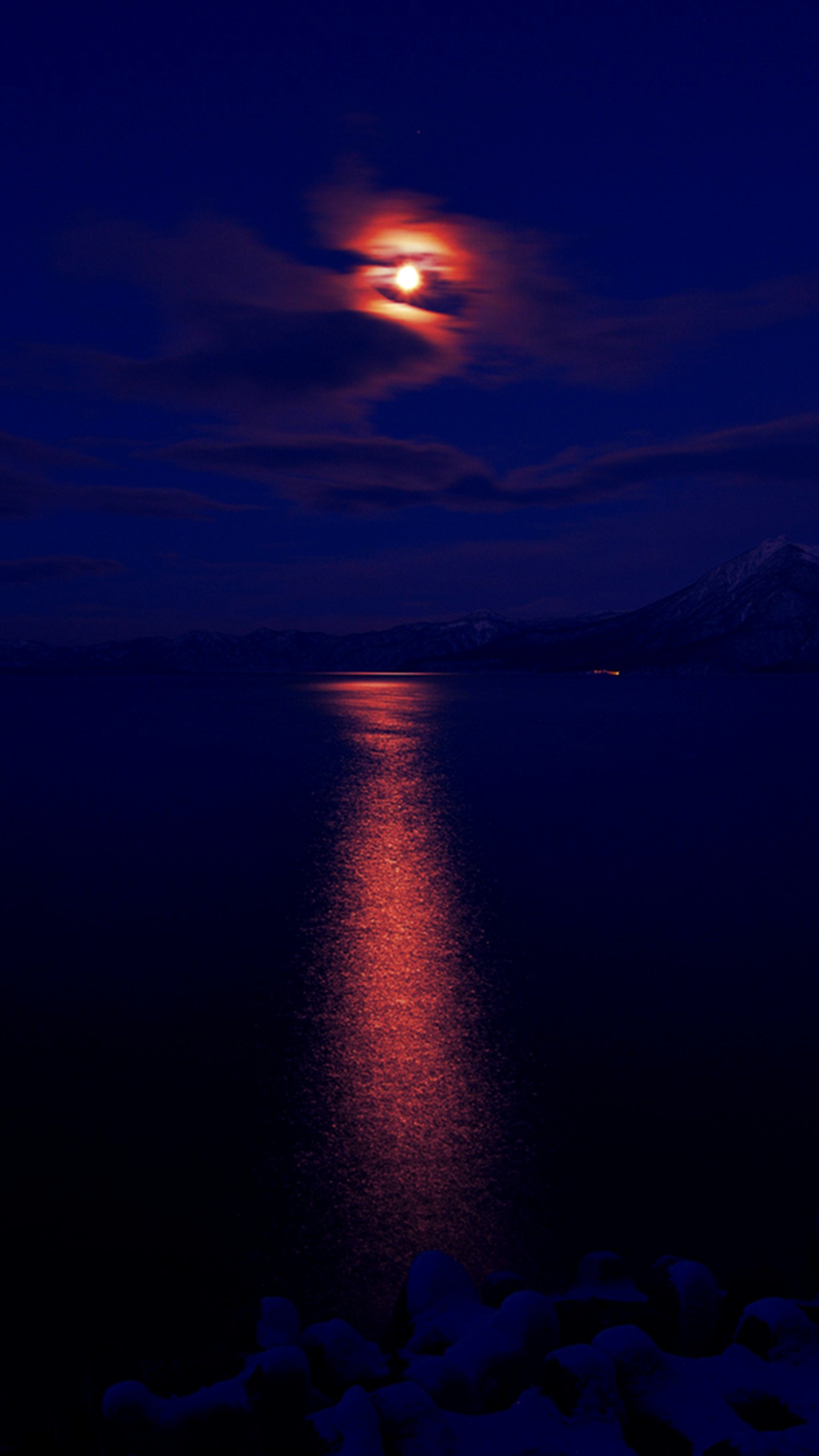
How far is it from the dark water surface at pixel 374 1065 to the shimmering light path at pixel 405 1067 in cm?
5

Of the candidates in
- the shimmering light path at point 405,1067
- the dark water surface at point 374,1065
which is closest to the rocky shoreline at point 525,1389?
the dark water surface at point 374,1065

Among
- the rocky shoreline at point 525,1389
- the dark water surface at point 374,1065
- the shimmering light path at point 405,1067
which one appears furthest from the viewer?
the shimmering light path at point 405,1067

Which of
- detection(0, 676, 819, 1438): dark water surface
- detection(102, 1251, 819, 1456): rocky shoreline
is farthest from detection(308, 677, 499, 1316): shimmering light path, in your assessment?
detection(102, 1251, 819, 1456): rocky shoreline

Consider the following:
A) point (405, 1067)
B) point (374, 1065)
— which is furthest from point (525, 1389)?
point (374, 1065)

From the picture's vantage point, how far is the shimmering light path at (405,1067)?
29.1 ft

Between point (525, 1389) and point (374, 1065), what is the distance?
6.27m

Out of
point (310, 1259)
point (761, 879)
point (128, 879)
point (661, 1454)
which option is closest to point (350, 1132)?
point (310, 1259)

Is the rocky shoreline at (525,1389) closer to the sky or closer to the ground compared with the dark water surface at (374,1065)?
closer to the sky

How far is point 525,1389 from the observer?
585 centimetres

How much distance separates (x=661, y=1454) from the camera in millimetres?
5453

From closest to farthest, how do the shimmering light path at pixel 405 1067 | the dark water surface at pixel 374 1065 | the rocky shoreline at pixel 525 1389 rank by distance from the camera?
1. the rocky shoreline at pixel 525 1389
2. the dark water surface at pixel 374 1065
3. the shimmering light path at pixel 405 1067

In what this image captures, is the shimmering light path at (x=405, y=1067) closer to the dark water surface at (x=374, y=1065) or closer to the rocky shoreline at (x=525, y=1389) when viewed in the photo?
the dark water surface at (x=374, y=1065)

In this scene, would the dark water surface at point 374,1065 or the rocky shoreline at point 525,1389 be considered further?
the dark water surface at point 374,1065

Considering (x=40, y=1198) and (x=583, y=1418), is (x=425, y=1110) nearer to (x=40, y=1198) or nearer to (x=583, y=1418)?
(x=40, y=1198)
